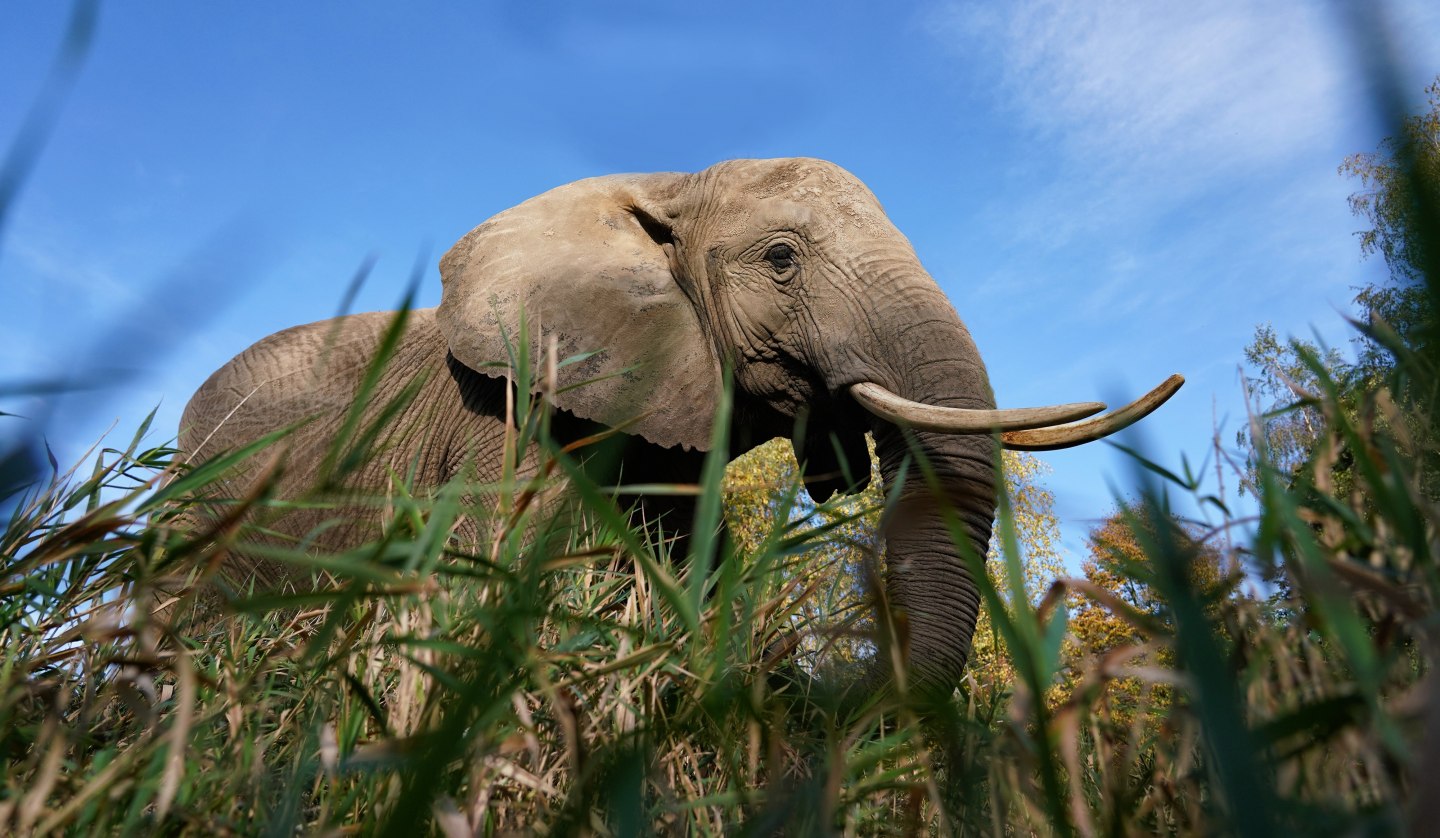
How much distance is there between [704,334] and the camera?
6.00 metres

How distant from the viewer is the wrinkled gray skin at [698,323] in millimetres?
5453

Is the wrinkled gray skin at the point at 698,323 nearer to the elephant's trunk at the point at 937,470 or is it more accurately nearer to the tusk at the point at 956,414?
the elephant's trunk at the point at 937,470

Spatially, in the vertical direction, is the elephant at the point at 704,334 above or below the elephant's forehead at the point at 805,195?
below

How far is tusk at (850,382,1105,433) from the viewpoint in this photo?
13.7ft

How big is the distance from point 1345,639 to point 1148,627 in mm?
281

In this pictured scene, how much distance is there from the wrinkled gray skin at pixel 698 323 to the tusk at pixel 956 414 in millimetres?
148

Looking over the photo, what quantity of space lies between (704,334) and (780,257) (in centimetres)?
60

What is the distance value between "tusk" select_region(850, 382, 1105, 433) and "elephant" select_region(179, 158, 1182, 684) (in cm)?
2

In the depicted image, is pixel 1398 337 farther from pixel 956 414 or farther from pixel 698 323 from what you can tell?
pixel 698 323

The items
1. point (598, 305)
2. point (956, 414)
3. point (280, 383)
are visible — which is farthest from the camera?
point (280, 383)

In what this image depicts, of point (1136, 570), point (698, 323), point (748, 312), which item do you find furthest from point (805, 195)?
Result: point (1136, 570)

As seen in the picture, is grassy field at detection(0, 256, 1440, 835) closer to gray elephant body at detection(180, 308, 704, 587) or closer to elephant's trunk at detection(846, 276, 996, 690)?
elephant's trunk at detection(846, 276, 996, 690)

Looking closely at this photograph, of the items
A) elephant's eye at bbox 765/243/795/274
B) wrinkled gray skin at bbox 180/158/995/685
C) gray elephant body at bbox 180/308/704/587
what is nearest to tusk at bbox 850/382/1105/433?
wrinkled gray skin at bbox 180/158/995/685

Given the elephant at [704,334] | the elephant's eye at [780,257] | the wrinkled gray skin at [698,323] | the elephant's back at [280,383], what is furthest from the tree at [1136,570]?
the elephant's back at [280,383]
